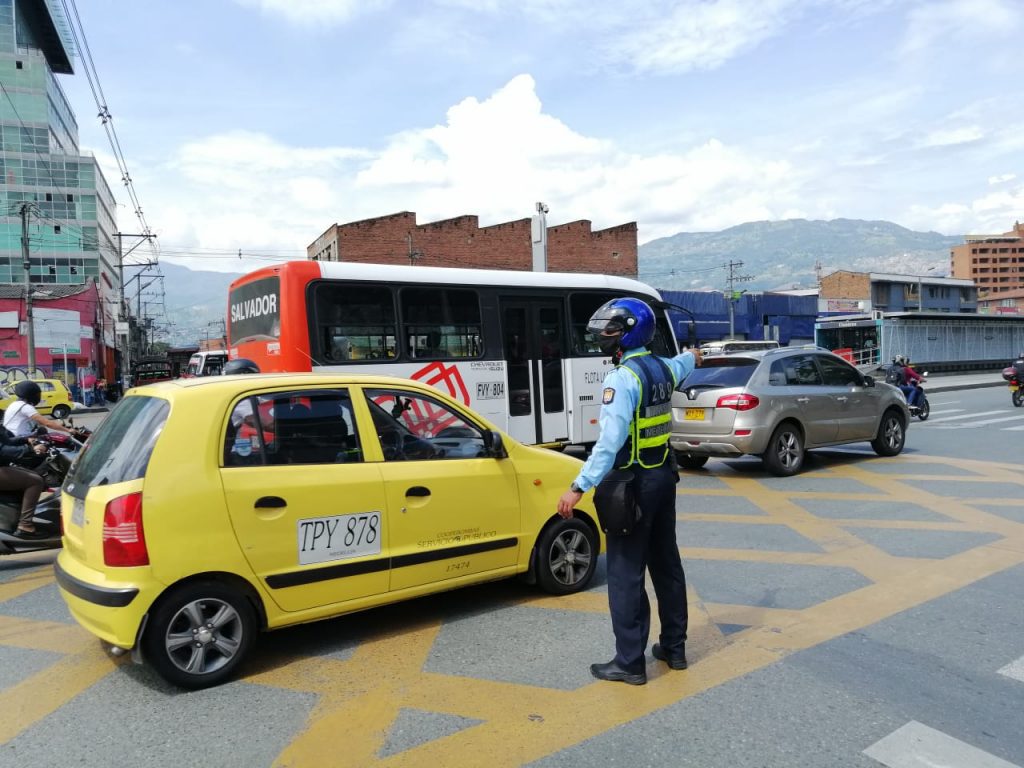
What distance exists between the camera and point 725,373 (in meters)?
10.2

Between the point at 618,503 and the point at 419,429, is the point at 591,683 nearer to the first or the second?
the point at 618,503

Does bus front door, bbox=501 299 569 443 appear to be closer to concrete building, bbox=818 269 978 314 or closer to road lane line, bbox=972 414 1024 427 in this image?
road lane line, bbox=972 414 1024 427

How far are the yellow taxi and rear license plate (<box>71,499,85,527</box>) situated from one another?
0.02m

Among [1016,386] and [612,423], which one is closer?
[612,423]

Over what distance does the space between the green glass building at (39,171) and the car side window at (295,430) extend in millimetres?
63703

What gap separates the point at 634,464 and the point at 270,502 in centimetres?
195

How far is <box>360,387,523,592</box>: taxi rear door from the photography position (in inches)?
178

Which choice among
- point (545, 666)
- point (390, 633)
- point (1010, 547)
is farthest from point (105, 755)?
point (1010, 547)

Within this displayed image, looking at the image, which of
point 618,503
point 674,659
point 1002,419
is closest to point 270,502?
point 618,503

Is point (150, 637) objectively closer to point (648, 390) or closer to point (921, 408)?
point (648, 390)

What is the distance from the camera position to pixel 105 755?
3.27m

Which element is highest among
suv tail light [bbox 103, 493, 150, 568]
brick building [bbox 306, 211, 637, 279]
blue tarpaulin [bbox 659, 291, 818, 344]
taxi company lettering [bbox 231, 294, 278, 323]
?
brick building [bbox 306, 211, 637, 279]

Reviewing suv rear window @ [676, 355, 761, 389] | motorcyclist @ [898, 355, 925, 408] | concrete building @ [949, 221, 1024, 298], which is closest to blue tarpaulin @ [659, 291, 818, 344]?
motorcyclist @ [898, 355, 925, 408]

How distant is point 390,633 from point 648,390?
228cm
